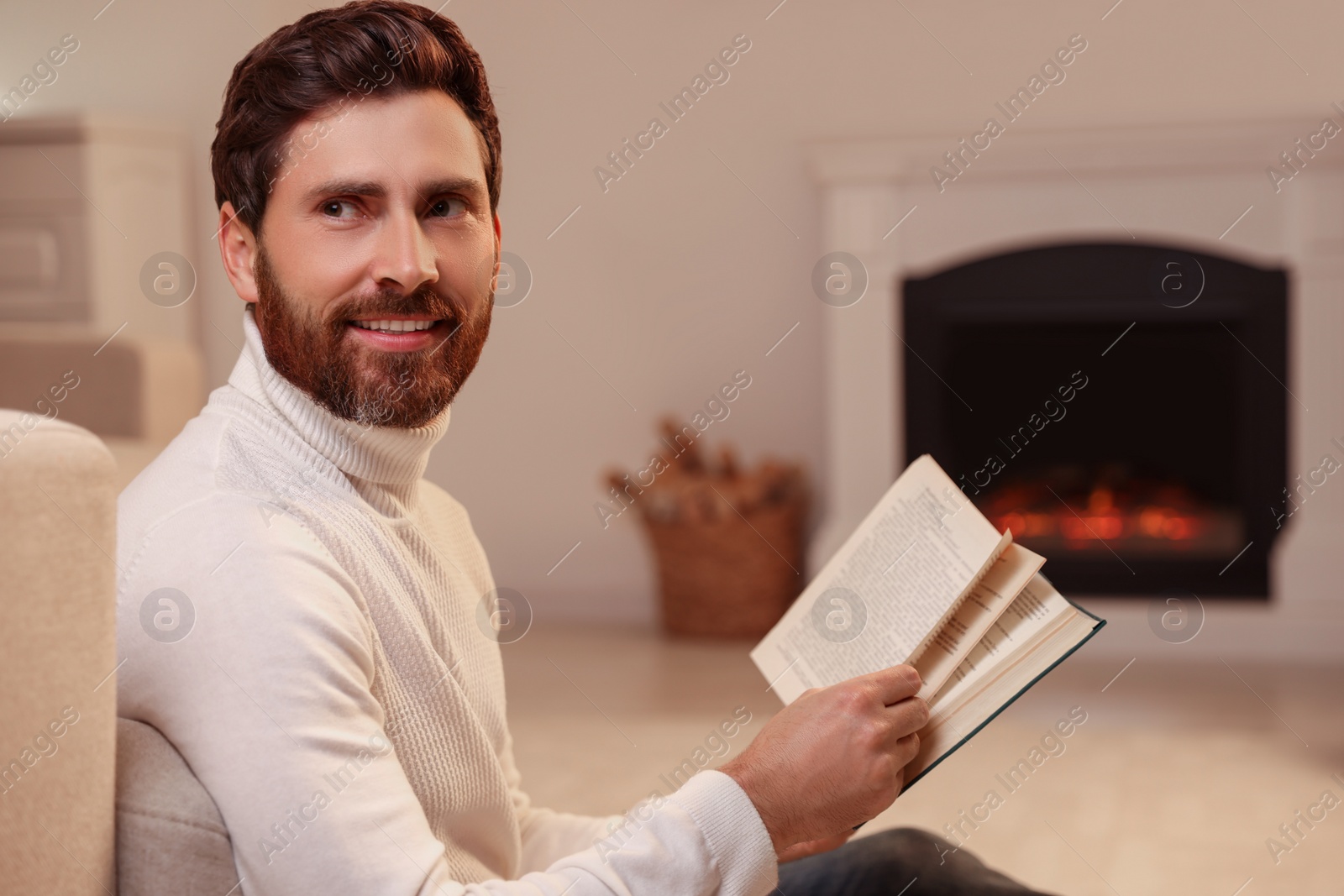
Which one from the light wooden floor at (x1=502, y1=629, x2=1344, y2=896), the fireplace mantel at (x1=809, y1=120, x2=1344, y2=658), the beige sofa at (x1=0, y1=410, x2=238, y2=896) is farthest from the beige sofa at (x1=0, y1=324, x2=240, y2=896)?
the fireplace mantel at (x1=809, y1=120, x2=1344, y2=658)

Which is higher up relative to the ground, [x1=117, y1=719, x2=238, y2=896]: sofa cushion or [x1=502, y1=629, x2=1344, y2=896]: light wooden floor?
[x1=117, y1=719, x2=238, y2=896]: sofa cushion

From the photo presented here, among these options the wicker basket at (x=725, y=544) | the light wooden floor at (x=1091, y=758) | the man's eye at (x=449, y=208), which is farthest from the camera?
the wicker basket at (x=725, y=544)

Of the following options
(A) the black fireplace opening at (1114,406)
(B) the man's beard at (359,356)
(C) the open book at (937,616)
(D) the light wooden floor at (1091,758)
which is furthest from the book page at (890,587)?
(A) the black fireplace opening at (1114,406)

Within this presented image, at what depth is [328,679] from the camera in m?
0.76

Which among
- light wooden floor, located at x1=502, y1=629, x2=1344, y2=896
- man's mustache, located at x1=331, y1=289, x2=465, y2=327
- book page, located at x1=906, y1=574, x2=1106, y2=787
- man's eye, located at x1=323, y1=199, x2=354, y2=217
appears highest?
man's eye, located at x1=323, y1=199, x2=354, y2=217

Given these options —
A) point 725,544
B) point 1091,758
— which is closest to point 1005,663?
point 1091,758

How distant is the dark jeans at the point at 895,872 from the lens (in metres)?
1.05

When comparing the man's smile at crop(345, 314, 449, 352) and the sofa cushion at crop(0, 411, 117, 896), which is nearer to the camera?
the sofa cushion at crop(0, 411, 117, 896)

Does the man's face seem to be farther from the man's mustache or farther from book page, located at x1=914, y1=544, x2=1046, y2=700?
book page, located at x1=914, y1=544, x2=1046, y2=700

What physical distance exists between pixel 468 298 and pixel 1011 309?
294 cm

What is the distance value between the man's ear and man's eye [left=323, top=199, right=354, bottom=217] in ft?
0.28

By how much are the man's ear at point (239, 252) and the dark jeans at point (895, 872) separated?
65 centimetres

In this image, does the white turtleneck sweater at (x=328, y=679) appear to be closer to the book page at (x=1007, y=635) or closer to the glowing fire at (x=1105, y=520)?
the book page at (x=1007, y=635)

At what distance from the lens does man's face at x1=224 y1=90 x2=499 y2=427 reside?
901 millimetres
